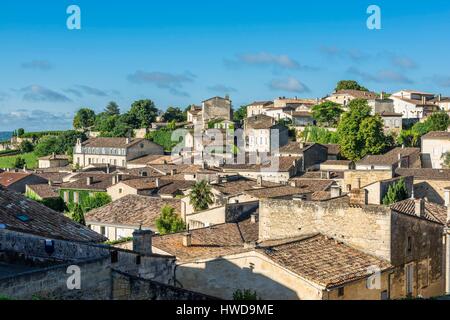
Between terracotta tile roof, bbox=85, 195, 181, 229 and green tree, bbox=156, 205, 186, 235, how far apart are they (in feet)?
8.38

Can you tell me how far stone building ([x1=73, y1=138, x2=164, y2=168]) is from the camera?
97625mm

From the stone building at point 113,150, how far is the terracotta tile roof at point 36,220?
253 feet

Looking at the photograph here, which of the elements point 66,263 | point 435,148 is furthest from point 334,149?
point 66,263

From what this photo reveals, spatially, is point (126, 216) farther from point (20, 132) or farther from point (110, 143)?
point (20, 132)

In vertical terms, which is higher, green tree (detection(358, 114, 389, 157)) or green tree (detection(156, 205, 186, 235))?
green tree (detection(358, 114, 389, 157))

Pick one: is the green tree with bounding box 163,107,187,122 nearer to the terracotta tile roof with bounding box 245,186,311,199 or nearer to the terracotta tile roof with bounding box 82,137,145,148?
the terracotta tile roof with bounding box 82,137,145,148

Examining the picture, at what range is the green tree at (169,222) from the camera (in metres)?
36.7

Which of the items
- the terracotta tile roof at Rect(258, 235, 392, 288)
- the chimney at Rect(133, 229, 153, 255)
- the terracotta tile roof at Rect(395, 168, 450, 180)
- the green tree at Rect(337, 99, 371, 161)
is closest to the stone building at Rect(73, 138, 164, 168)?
the green tree at Rect(337, 99, 371, 161)

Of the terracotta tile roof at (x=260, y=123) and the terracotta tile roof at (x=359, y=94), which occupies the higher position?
the terracotta tile roof at (x=359, y=94)

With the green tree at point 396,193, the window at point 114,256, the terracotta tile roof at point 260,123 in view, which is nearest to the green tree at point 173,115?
the terracotta tile roof at point 260,123

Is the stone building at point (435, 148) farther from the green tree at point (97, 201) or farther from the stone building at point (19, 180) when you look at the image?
the stone building at point (19, 180)
